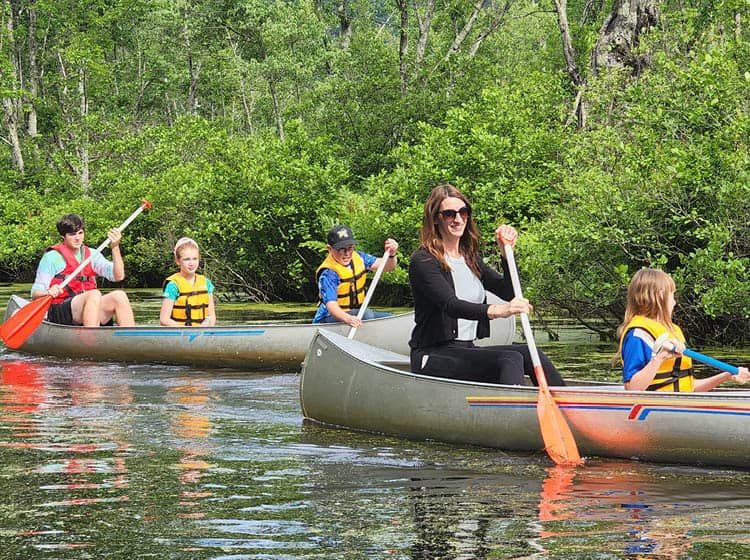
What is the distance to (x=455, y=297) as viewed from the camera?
5691 millimetres

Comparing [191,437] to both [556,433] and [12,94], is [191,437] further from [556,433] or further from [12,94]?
[12,94]

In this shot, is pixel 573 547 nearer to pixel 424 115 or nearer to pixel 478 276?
Result: pixel 478 276

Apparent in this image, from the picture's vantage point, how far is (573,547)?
3.94m

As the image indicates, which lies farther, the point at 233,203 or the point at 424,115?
the point at 424,115

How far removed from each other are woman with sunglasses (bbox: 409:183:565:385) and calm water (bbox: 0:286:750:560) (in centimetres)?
41

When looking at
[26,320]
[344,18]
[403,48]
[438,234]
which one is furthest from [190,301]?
[344,18]

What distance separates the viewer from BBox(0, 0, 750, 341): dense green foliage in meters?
9.94

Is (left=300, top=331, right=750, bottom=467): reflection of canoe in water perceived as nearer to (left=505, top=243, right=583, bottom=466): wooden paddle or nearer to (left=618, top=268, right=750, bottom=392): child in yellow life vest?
(left=505, top=243, right=583, bottom=466): wooden paddle

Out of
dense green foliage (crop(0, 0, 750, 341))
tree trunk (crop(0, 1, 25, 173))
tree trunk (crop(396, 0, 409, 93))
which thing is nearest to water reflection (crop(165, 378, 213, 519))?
dense green foliage (crop(0, 0, 750, 341))

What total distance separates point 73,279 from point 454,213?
5918 mm

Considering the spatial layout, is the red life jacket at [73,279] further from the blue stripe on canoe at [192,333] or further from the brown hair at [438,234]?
the brown hair at [438,234]

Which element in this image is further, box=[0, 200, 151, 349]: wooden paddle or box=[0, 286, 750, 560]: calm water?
box=[0, 200, 151, 349]: wooden paddle

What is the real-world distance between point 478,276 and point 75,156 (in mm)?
26505

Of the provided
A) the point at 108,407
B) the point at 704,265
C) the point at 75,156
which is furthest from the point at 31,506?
the point at 75,156
